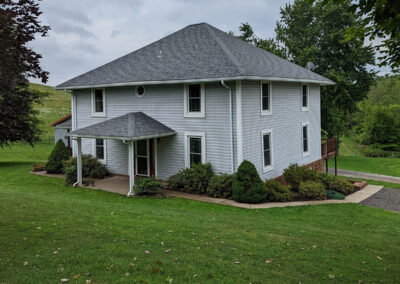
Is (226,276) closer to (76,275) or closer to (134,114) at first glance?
(76,275)

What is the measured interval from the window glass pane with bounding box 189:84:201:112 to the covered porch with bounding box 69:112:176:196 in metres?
1.50

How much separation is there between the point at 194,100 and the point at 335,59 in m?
24.2

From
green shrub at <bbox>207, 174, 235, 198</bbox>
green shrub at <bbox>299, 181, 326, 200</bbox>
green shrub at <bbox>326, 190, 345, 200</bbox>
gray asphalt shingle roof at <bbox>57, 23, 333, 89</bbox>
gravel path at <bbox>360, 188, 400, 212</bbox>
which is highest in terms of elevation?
gray asphalt shingle roof at <bbox>57, 23, 333, 89</bbox>

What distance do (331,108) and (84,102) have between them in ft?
81.6

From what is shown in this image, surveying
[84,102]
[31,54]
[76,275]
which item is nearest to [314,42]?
[84,102]

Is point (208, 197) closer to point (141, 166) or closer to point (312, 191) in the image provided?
point (312, 191)

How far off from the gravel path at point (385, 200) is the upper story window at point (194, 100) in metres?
8.18

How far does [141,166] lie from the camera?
1722cm

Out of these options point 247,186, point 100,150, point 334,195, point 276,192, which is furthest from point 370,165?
point 100,150

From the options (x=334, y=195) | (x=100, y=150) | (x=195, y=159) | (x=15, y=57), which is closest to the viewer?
(x=15, y=57)

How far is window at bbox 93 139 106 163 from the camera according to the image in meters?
18.4

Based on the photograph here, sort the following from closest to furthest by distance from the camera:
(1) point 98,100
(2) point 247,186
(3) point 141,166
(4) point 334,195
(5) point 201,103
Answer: (2) point 247,186 < (5) point 201,103 < (4) point 334,195 < (3) point 141,166 < (1) point 98,100

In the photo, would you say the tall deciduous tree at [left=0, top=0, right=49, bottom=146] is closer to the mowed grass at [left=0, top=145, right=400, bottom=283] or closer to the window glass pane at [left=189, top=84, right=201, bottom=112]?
the mowed grass at [left=0, top=145, right=400, bottom=283]

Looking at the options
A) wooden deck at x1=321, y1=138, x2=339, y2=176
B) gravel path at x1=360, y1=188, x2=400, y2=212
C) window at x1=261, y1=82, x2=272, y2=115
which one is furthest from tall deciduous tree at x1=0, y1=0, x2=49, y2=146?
wooden deck at x1=321, y1=138, x2=339, y2=176
